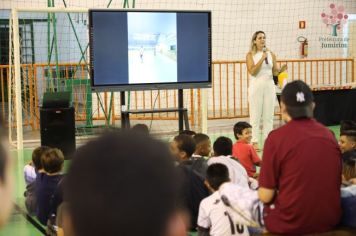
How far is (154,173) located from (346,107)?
35.3 feet

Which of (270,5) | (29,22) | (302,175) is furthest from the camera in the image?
(270,5)

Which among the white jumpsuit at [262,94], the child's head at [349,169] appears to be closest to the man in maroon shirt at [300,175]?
the child's head at [349,169]

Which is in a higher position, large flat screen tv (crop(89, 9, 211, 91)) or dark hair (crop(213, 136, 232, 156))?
large flat screen tv (crop(89, 9, 211, 91))

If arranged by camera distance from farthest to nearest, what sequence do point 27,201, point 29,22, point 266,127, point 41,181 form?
point 29,22, point 266,127, point 27,201, point 41,181

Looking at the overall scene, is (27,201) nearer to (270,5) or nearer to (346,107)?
(346,107)

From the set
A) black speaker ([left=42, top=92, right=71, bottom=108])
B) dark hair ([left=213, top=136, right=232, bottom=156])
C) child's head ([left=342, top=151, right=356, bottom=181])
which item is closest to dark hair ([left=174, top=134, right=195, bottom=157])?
dark hair ([left=213, top=136, right=232, bottom=156])

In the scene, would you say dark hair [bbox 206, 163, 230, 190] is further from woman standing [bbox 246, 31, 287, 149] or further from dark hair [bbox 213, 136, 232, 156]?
woman standing [bbox 246, 31, 287, 149]

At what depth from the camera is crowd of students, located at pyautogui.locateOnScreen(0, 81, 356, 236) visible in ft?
2.57

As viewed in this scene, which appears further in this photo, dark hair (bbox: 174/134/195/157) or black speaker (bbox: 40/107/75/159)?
black speaker (bbox: 40/107/75/159)

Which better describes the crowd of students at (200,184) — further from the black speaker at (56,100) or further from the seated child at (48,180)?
the black speaker at (56,100)

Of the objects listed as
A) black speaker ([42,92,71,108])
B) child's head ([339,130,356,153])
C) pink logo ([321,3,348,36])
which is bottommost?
child's head ([339,130,356,153])

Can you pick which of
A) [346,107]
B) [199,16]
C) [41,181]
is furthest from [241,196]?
[346,107]

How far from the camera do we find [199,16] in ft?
A: 26.2

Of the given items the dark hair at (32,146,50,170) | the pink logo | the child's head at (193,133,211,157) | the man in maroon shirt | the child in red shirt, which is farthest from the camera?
the pink logo
